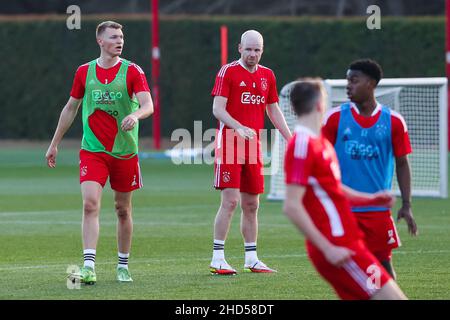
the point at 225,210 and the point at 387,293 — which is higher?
the point at 225,210

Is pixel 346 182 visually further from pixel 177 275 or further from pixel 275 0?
pixel 275 0

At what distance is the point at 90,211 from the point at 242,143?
182cm

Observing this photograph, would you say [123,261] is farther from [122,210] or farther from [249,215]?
[249,215]

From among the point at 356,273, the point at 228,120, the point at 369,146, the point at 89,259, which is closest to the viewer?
the point at 356,273

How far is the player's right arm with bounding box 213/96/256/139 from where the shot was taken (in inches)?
459

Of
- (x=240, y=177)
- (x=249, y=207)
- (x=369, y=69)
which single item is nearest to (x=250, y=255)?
(x=249, y=207)

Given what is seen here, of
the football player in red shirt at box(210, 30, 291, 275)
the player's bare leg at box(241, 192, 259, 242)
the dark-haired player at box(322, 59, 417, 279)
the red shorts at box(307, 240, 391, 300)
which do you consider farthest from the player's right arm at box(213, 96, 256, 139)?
the red shorts at box(307, 240, 391, 300)

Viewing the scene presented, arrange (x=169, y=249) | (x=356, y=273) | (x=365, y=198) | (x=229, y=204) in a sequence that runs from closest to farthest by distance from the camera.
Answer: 1. (x=356, y=273)
2. (x=365, y=198)
3. (x=229, y=204)
4. (x=169, y=249)

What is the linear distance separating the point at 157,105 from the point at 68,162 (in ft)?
13.6

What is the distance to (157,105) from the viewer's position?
114 feet

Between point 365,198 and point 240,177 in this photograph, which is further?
point 240,177

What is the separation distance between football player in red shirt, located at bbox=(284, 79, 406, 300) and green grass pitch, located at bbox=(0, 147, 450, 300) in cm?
276

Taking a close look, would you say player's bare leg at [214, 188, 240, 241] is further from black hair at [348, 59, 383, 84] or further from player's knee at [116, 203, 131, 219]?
black hair at [348, 59, 383, 84]

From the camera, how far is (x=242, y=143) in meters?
12.2
